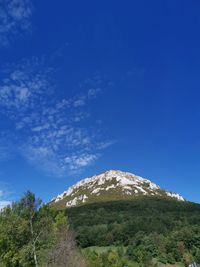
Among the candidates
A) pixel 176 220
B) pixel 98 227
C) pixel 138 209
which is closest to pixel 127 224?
pixel 98 227

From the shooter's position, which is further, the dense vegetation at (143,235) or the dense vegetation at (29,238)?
the dense vegetation at (143,235)

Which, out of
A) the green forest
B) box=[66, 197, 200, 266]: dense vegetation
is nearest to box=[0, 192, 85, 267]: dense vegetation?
the green forest

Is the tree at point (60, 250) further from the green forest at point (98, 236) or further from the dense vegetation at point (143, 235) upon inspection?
the dense vegetation at point (143, 235)

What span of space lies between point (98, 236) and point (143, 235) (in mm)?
16676

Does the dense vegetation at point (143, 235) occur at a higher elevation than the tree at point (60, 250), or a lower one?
higher

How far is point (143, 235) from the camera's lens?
138625 millimetres

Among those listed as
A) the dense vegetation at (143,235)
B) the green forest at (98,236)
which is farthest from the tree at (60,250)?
the dense vegetation at (143,235)

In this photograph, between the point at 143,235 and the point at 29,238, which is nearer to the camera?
the point at 29,238

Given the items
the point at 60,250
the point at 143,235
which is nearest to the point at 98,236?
the point at 143,235

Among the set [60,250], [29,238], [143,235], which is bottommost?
[60,250]

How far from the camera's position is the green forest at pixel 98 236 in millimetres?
49188

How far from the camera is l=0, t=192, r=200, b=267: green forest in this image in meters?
49.2

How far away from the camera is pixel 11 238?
4928 cm

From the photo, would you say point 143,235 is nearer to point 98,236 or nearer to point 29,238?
point 98,236
